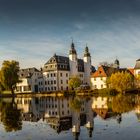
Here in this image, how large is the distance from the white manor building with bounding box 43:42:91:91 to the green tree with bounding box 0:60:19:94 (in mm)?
19260

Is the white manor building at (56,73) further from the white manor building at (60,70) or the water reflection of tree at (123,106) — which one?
the water reflection of tree at (123,106)

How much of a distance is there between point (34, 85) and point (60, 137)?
99.8 metres

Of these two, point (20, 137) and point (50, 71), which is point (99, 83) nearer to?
point (50, 71)

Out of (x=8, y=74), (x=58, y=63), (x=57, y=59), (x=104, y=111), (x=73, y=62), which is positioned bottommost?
(x=104, y=111)

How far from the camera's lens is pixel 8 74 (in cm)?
9250

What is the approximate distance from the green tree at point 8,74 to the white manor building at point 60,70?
19.3 m

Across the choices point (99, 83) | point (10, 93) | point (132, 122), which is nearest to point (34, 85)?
point (10, 93)

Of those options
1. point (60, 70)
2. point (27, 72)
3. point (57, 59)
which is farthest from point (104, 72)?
point (27, 72)

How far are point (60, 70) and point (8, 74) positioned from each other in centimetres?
2392

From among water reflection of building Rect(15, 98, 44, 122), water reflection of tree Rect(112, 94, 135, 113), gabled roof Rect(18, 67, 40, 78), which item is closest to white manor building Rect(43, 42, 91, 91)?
gabled roof Rect(18, 67, 40, 78)

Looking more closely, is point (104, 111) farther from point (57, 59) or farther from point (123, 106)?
point (57, 59)

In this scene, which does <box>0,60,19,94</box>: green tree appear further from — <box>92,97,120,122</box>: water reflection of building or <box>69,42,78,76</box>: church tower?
<box>92,97,120,122</box>: water reflection of building

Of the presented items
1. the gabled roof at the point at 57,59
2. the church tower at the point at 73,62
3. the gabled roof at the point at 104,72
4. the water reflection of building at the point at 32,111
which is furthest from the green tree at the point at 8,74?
the water reflection of building at the point at 32,111

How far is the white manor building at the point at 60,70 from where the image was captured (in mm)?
111312
